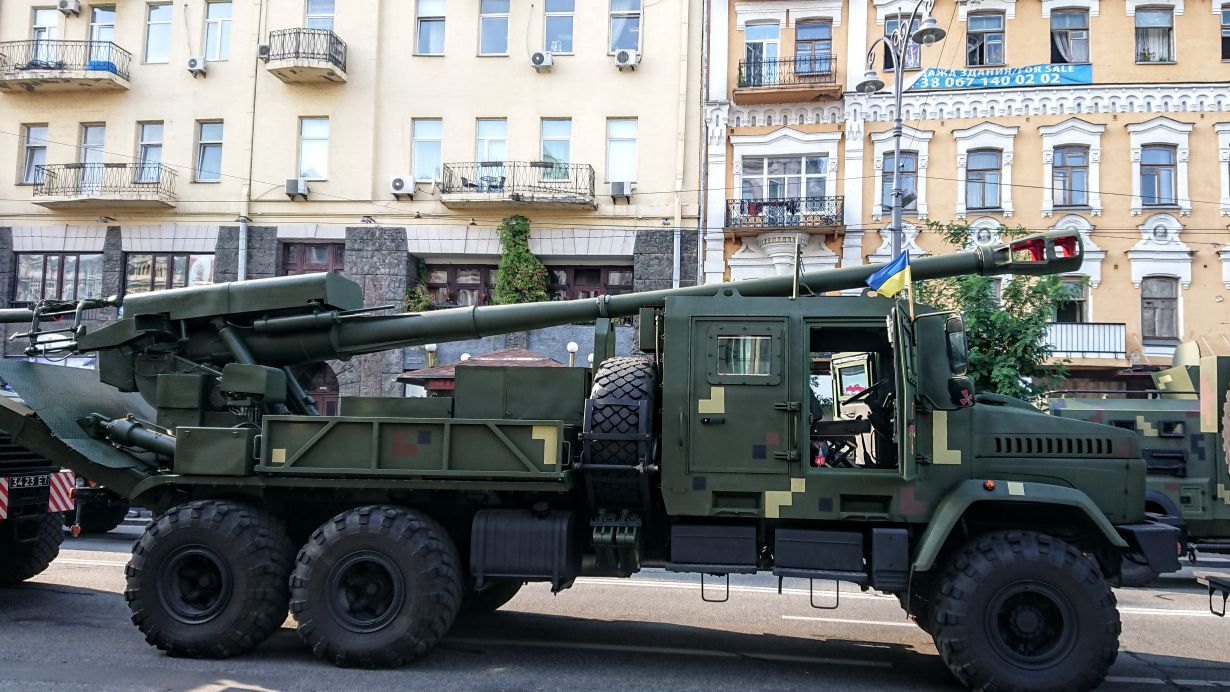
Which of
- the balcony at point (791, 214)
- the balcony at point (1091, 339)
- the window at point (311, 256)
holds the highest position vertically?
the balcony at point (791, 214)

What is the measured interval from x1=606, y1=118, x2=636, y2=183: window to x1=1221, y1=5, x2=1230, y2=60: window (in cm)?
1428

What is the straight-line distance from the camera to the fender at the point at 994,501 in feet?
20.6

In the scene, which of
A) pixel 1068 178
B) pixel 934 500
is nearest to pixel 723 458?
pixel 934 500

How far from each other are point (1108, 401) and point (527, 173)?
15112 millimetres

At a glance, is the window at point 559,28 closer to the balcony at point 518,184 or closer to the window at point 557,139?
the window at point 557,139

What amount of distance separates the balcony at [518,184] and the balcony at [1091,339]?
11610mm

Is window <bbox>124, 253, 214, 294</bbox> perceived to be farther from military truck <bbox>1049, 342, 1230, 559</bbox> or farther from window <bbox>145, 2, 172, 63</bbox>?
military truck <bbox>1049, 342, 1230, 559</bbox>

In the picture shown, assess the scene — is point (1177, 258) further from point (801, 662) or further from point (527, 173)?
point (801, 662)

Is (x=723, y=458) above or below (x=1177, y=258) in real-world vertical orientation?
below

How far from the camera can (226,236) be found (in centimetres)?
2405

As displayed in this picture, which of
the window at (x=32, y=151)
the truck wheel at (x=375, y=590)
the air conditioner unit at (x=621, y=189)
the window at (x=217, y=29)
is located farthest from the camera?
the window at (x=32, y=151)

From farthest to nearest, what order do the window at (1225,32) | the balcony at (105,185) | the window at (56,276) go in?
the window at (56,276) < the balcony at (105,185) < the window at (1225,32)

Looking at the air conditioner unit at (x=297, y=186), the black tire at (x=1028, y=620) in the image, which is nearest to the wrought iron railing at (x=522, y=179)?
the air conditioner unit at (x=297, y=186)

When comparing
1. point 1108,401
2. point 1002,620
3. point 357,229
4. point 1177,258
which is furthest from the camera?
point 357,229
